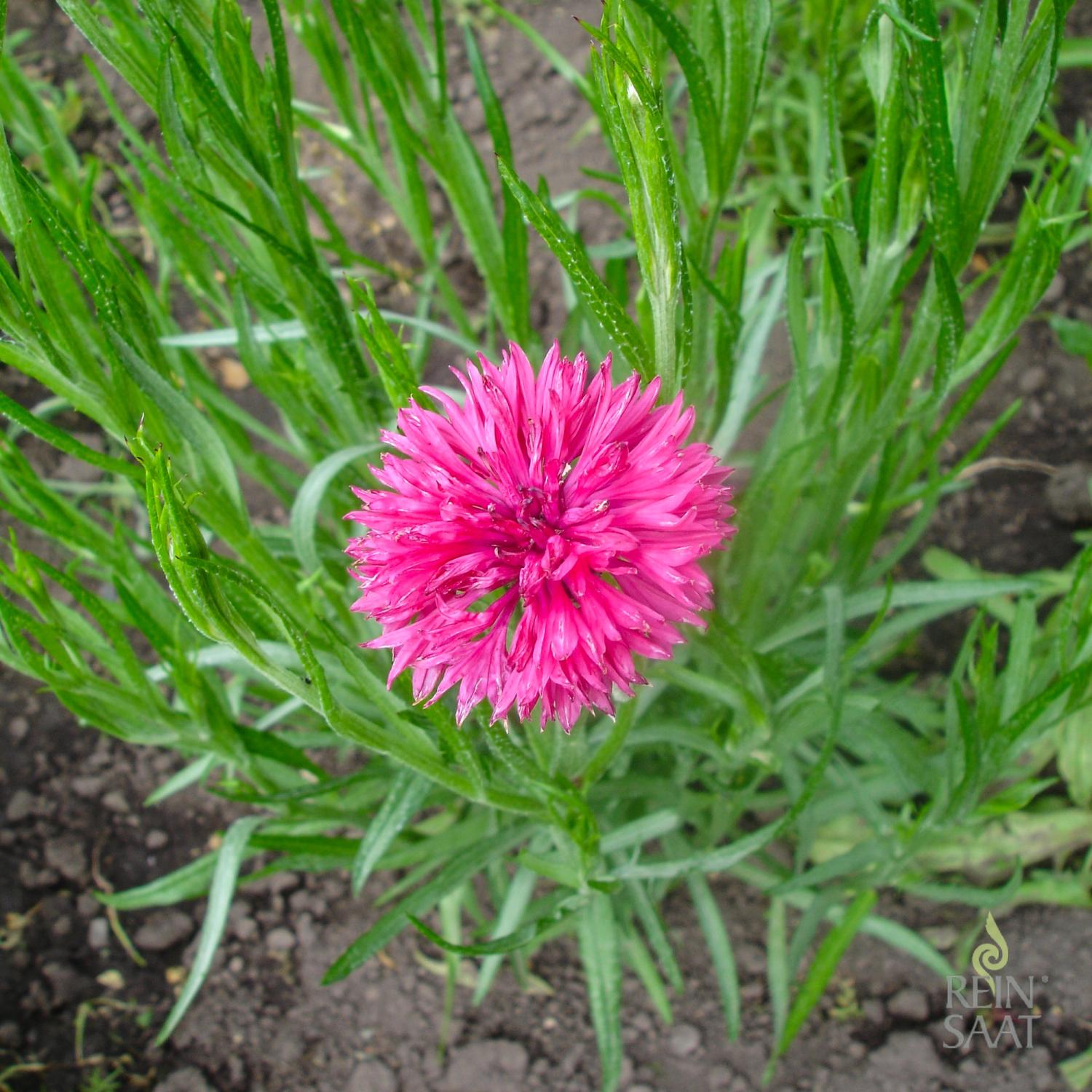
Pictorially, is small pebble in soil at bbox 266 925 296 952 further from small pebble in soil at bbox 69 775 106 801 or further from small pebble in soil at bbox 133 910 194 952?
small pebble in soil at bbox 69 775 106 801

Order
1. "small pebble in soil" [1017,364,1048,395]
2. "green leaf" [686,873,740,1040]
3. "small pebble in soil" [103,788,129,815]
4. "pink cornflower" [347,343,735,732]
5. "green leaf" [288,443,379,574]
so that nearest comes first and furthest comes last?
"pink cornflower" [347,343,735,732] → "green leaf" [288,443,379,574] → "green leaf" [686,873,740,1040] → "small pebble in soil" [103,788,129,815] → "small pebble in soil" [1017,364,1048,395]

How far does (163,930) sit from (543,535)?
1.09m

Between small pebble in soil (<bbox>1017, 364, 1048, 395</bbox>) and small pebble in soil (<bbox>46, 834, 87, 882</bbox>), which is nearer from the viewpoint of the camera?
small pebble in soil (<bbox>46, 834, 87, 882</bbox>)

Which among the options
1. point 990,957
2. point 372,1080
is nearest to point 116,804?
point 372,1080

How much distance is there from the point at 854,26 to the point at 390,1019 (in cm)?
180

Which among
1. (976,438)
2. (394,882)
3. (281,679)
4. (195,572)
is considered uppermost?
(195,572)

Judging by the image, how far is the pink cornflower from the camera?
621mm

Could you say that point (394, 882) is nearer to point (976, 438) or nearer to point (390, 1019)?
point (390, 1019)

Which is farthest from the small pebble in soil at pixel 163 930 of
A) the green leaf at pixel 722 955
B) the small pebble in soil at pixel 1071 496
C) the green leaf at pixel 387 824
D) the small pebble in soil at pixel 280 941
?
the small pebble in soil at pixel 1071 496

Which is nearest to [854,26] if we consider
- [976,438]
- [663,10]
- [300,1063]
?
[976,438]

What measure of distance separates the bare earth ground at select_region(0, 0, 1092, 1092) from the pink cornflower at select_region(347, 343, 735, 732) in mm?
882

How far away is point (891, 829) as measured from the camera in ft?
3.77

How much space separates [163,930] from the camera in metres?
1.41

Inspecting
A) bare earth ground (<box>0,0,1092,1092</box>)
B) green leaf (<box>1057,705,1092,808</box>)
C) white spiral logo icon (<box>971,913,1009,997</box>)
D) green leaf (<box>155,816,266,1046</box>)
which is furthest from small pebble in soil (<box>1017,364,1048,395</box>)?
green leaf (<box>155,816,266,1046</box>)
